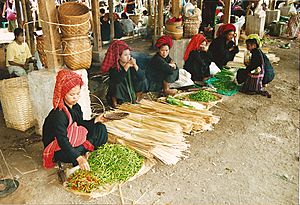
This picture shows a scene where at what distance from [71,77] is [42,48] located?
1.20 meters

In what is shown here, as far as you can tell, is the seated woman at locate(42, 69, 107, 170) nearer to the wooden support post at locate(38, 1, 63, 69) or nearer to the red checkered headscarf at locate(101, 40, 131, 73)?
the wooden support post at locate(38, 1, 63, 69)

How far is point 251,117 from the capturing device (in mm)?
5176

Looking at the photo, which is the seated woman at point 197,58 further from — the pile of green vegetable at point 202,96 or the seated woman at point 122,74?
the seated woman at point 122,74

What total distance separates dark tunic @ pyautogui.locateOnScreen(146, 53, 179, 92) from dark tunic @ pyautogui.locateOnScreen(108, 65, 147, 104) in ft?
1.53

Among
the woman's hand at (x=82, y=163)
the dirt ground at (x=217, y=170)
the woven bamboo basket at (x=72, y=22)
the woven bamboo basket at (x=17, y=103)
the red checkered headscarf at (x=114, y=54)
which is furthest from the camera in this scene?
the red checkered headscarf at (x=114, y=54)

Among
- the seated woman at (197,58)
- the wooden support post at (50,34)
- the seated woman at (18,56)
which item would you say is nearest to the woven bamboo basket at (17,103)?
the wooden support post at (50,34)

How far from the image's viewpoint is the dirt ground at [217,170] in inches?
129

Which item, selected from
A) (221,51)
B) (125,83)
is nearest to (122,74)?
(125,83)

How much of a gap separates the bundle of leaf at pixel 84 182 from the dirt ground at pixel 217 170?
0.10m

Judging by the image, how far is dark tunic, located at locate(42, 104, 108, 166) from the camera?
336 cm

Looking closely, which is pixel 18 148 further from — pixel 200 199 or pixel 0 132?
pixel 200 199

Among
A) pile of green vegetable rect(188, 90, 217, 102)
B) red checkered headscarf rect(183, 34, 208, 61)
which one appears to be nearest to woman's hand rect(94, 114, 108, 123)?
pile of green vegetable rect(188, 90, 217, 102)

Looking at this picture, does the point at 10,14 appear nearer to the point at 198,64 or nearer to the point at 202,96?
the point at 198,64

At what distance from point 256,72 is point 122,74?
2.56 meters
